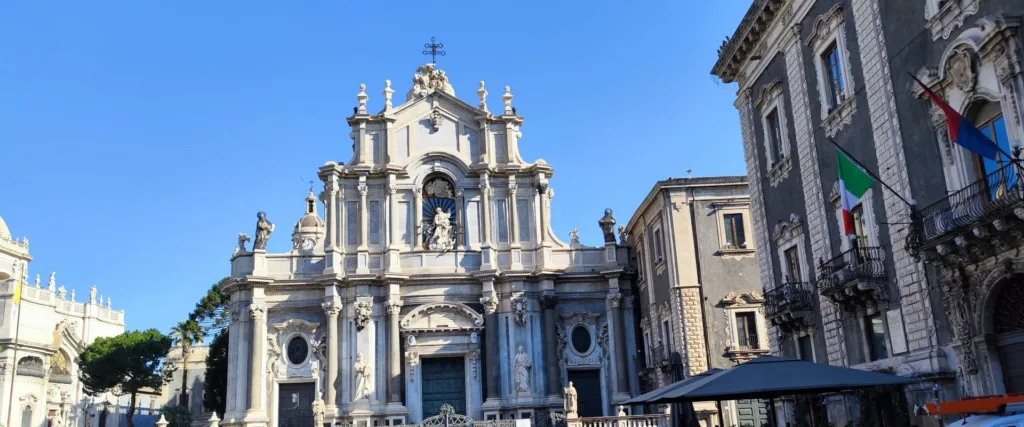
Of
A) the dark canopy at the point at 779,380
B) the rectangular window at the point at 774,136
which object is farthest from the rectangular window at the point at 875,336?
the rectangular window at the point at 774,136

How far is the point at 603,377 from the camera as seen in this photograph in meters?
35.5

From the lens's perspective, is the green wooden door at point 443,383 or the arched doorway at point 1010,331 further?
the green wooden door at point 443,383

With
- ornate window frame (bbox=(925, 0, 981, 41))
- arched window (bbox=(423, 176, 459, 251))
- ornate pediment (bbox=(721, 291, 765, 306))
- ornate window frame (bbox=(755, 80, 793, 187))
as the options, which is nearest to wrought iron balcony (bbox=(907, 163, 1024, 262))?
ornate window frame (bbox=(925, 0, 981, 41))

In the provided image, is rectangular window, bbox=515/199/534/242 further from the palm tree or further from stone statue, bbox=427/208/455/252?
the palm tree

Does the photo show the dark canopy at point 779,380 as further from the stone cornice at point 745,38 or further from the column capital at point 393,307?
the column capital at point 393,307

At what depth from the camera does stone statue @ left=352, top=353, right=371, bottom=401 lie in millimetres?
33344

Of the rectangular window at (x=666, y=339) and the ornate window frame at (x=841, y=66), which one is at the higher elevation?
the ornate window frame at (x=841, y=66)

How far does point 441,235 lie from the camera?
36125mm

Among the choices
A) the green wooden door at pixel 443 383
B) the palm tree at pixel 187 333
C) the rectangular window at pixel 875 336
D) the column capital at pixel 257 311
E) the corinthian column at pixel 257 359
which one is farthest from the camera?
the palm tree at pixel 187 333

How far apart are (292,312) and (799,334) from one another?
2182 centimetres

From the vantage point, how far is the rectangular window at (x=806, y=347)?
2034 cm

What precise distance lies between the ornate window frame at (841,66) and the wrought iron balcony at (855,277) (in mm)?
2861

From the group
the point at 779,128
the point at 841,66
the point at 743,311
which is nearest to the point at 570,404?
the point at 743,311

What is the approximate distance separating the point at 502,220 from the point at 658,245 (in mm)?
8108
